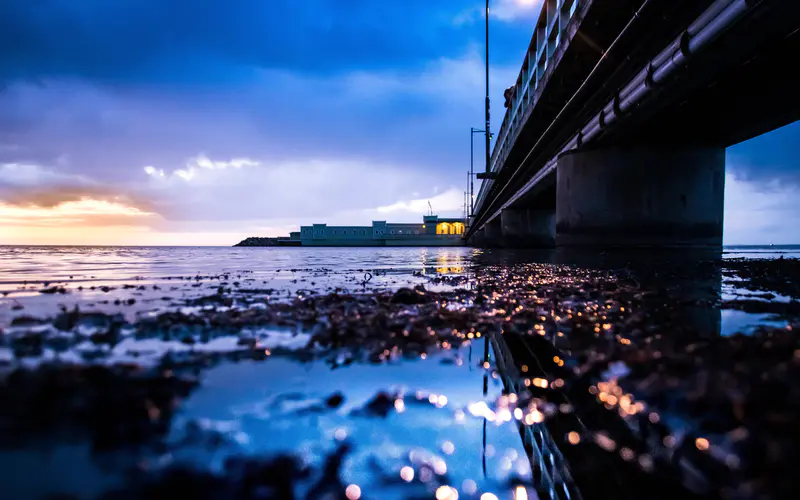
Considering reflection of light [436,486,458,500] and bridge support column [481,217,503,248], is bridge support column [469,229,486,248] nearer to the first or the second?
bridge support column [481,217,503,248]

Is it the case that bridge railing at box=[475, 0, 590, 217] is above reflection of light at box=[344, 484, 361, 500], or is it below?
above

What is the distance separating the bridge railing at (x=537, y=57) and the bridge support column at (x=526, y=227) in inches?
A: 606

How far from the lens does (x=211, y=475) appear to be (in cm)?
92

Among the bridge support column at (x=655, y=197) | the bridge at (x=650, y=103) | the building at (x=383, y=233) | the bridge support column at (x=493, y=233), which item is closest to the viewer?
the bridge at (x=650, y=103)

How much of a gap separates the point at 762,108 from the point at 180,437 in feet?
60.8

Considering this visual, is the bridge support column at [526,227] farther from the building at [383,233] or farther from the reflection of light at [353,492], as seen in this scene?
the building at [383,233]

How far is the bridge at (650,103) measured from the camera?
8.80m

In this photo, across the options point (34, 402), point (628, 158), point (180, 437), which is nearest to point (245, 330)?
point (34, 402)

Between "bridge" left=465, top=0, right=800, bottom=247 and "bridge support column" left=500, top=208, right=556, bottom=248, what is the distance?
17.5 metres

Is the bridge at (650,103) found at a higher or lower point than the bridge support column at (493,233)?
higher

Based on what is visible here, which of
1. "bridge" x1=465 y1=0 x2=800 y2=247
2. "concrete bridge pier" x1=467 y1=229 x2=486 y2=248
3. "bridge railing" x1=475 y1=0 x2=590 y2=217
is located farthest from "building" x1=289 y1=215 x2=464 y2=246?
"bridge" x1=465 y1=0 x2=800 y2=247

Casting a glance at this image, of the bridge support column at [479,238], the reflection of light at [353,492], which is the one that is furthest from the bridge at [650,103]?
the bridge support column at [479,238]

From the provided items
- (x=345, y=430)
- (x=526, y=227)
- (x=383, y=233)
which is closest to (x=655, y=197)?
(x=345, y=430)

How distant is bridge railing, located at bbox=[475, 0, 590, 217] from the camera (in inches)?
543
